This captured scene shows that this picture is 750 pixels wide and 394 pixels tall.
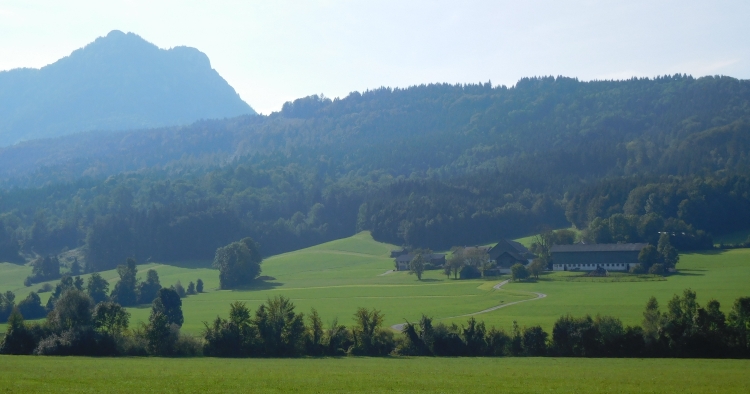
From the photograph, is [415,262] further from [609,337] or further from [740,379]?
[740,379]

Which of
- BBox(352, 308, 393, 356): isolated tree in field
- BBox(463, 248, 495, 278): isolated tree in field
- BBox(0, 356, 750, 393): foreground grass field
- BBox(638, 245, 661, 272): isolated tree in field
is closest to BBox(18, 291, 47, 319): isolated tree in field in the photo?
BBox(0, 356, 750, 393): foreground grass field

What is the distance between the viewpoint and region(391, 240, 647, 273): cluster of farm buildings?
97000mm

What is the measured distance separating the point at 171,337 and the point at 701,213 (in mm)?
98441

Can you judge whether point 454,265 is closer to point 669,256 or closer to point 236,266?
point 669,256

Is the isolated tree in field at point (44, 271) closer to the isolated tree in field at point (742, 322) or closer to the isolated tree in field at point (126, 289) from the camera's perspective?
the isolated tree in field at point (126, 289)

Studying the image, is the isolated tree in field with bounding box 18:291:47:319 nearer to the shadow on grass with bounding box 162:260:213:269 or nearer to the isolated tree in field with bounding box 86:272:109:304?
the isolated tree in field with bounding box 86:272:109:304

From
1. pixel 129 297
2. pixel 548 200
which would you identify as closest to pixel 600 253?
pixel 548 200

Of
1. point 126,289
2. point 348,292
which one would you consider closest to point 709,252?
point 348,292

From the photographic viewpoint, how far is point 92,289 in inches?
3666

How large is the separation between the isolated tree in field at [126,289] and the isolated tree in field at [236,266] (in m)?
13.5

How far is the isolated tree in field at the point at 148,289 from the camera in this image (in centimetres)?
9506

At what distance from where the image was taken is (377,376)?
3244 cm

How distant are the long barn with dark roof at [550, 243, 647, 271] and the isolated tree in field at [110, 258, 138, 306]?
5767cm

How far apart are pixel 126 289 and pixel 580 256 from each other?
61816 mm
